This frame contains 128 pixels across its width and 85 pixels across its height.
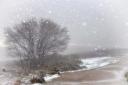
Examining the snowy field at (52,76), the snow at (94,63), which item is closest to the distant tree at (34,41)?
the snow at (94,63)

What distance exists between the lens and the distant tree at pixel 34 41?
55281 millimetres

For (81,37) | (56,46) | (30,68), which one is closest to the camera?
(30,68)

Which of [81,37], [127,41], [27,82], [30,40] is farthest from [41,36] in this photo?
[127,41]

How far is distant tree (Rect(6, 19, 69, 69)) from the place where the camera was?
55.3 m

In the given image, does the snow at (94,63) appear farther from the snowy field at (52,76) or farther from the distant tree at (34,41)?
the distant tree at (34,41)

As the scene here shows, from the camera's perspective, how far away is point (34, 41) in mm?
55688

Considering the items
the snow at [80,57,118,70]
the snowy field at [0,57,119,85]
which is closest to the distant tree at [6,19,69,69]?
the snow at [80,57,118,70]

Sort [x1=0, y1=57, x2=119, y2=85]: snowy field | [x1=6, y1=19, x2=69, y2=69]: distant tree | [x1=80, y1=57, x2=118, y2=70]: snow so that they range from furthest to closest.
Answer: [x1=6, y1=19, x2=69, y2=69]: distant tree, [x1=80, y1=57, x2=118, y2=70]: snow, [x1=0, y1=57, x2=119, y2=85]: snowy field

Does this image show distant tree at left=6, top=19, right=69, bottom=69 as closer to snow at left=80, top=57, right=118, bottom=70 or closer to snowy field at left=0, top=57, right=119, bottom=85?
snow at left=80, top=57, right=118, bottom=70

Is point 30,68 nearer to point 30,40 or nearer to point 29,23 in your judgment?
point 30,40

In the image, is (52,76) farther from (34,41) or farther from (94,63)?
(94,63)

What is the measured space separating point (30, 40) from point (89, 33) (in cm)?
7838

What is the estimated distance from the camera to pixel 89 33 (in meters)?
131

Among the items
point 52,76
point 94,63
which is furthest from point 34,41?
point 52,76
